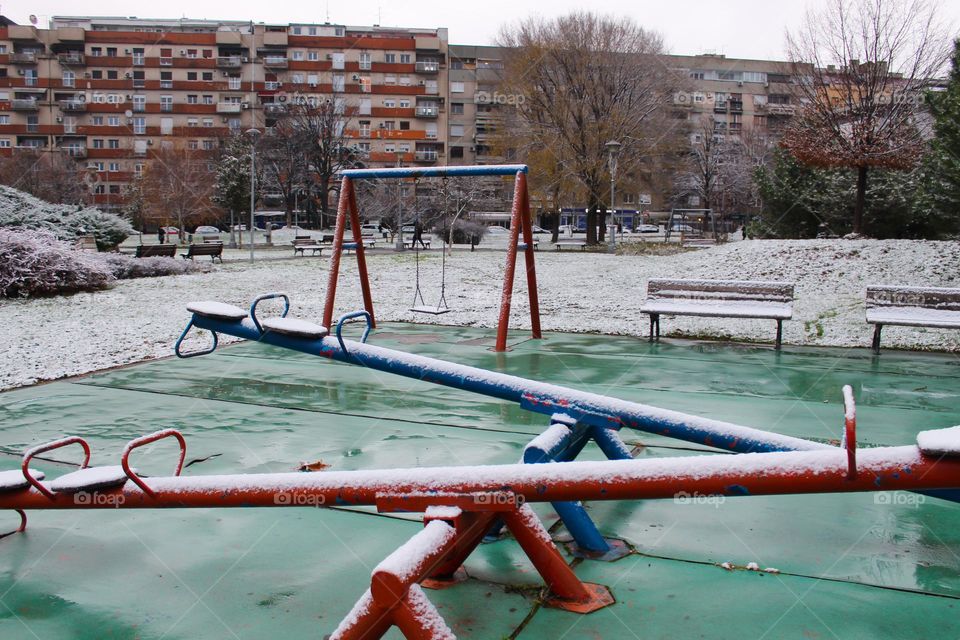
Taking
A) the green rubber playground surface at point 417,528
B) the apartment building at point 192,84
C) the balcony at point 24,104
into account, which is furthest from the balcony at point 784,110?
the balcony at point 24,104

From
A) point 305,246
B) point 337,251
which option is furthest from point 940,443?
point 305,246

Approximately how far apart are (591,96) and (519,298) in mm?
23909

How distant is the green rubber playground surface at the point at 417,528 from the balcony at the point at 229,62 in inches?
3250

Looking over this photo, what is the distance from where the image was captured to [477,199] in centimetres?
4097

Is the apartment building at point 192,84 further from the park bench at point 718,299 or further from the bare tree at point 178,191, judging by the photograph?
the park bench at point 718,299

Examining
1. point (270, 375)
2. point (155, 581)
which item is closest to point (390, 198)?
point (270, 375)

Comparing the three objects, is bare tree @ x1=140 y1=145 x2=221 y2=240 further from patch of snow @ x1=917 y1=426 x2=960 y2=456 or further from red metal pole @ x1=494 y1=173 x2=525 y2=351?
patch of snow @ x1=917 y1=426 x2=960 y2=456

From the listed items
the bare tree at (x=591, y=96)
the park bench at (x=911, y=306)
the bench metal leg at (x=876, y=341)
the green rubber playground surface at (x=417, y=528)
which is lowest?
the green rubber playground surface at (x=417, y=528)

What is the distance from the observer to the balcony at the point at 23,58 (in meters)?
83.5

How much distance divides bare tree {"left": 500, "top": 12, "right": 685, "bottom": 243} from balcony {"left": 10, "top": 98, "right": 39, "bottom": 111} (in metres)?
63.6

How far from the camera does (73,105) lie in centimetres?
8194

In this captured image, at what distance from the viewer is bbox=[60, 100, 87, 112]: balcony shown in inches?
3223

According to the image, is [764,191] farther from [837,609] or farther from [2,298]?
[837,609]

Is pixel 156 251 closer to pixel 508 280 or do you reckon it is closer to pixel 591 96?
pixel 508 280
